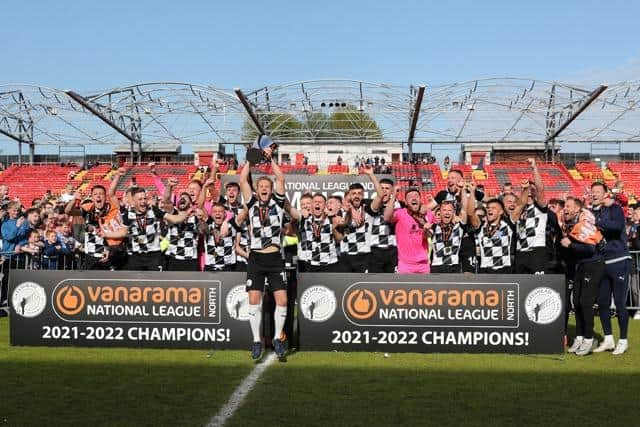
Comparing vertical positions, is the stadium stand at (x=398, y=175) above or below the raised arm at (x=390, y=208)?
above

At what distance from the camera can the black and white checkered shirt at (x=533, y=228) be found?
9328mm

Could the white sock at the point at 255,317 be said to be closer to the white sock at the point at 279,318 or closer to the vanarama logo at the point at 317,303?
the white sock at the point at 279,318

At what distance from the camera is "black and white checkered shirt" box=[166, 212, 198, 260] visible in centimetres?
1014

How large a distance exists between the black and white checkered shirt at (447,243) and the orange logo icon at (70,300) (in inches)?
181

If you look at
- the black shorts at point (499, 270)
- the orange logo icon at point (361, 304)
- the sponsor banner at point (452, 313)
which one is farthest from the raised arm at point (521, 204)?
the orange logo icon at point (361, 304)

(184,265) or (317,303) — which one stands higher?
(184,265)

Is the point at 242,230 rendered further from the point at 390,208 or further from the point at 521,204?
the point at 521,204

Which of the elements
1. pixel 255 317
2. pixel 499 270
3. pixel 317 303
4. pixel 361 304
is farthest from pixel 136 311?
pixel 499 270

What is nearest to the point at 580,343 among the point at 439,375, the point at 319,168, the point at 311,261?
the point at 439,375

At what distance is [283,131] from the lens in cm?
4000

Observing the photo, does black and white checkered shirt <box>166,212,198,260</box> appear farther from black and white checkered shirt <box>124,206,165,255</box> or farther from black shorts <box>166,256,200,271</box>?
black and white checkered shirt <box>124,206,165,255</box>

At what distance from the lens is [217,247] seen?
32.4 ft

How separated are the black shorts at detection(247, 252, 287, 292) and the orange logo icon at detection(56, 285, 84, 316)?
224 centimetres

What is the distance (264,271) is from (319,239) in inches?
67.5
